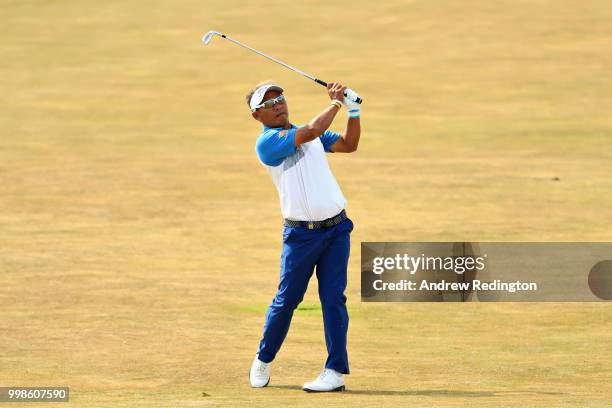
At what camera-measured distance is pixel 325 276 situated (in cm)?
919

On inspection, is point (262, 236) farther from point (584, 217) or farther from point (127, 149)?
point (127, 149)

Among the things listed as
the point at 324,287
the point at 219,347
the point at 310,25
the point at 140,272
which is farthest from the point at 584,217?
the point at 310,25

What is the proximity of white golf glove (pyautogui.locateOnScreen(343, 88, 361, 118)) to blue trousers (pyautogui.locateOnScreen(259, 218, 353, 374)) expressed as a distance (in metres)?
0.75

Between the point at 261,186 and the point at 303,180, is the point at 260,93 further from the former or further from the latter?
the point at 261,186

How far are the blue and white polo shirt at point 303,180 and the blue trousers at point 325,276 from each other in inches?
4.9

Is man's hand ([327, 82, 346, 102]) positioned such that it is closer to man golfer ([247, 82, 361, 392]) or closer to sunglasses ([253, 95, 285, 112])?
man golfer ([247, 82, 361, 392])

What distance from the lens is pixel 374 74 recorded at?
3250 centimetres

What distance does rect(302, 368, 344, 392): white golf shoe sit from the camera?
354 inches

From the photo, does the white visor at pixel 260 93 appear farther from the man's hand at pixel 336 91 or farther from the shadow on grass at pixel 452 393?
the shadow on grass at pixel 452 393

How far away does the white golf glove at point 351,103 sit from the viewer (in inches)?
365

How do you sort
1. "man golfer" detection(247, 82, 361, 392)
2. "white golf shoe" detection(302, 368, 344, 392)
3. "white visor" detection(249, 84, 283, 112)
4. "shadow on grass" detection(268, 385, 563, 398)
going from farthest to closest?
1. "white visor" detection(249, 84, 283, 112)
2. "man golfer" detection(247, 82, 361, 392)
3. "white golf shoe" detection(302, 368, 344, 392)
4. "shadow on grass" detection(268, 385, 563, 398)

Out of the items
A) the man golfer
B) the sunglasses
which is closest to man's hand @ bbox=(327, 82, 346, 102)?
the man golfer

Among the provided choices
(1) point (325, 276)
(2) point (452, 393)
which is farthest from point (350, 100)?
(2) point (452, 393)

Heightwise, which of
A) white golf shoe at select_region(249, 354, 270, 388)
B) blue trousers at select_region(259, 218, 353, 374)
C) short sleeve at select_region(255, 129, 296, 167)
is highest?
short sleeve at select_region(255, 129, 296, 167)
